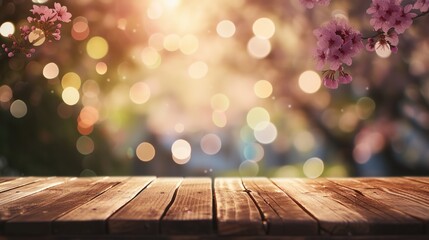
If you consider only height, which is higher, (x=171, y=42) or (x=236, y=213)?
(x=171, y=42)

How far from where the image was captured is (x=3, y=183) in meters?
3.38

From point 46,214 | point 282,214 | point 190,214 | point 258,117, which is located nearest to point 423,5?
point 282,214

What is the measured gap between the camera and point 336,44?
2.90m

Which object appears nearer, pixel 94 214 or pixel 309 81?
pixel 94 214

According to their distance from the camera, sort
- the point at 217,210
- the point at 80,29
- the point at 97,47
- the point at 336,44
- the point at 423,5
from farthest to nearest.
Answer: the point at 97,47, the point at 80,29, the point at 336,44, the point at 423,5, the point at 217,210

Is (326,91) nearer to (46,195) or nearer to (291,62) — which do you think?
(291,62)

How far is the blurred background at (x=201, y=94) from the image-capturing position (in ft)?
19.5

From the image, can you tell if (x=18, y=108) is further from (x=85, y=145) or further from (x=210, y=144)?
(x=210, y=144)

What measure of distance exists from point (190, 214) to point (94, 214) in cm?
31

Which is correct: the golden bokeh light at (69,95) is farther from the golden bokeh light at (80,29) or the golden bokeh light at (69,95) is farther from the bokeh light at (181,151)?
the bokeh light at (181,151)

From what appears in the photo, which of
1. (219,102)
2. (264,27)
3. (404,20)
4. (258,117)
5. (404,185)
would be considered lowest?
(404,185)

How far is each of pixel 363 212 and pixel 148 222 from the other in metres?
0.72

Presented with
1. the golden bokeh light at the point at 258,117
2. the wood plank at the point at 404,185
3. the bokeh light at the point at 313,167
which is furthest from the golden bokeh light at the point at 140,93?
the wood plank at the point at 404,185

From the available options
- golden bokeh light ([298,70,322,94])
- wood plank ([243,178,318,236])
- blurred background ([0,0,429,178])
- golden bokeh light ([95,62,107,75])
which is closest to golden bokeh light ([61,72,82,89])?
blurred background ([0,0,429,178])
